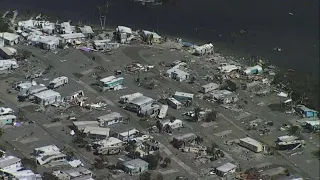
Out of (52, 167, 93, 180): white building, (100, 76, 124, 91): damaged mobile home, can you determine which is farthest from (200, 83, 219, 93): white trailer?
(52, 167, 93, 180): white building

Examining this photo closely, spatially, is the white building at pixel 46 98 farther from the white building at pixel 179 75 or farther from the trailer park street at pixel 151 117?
the white building at pixel 179 75

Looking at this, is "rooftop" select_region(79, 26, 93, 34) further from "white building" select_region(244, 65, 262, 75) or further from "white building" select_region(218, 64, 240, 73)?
"white building" select_region(244, 65, 262, 75)

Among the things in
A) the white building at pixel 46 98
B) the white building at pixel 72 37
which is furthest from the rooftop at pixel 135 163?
the white building at pixel 72 37

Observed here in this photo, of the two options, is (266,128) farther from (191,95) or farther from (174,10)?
(174,10)

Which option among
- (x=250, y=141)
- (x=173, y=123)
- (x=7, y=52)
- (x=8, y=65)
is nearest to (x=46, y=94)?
(x=8, y=65)

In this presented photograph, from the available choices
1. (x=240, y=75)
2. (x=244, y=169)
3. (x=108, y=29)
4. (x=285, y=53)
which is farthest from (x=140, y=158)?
(x=108, y=29)

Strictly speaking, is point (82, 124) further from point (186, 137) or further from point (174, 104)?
point (174, 104)
